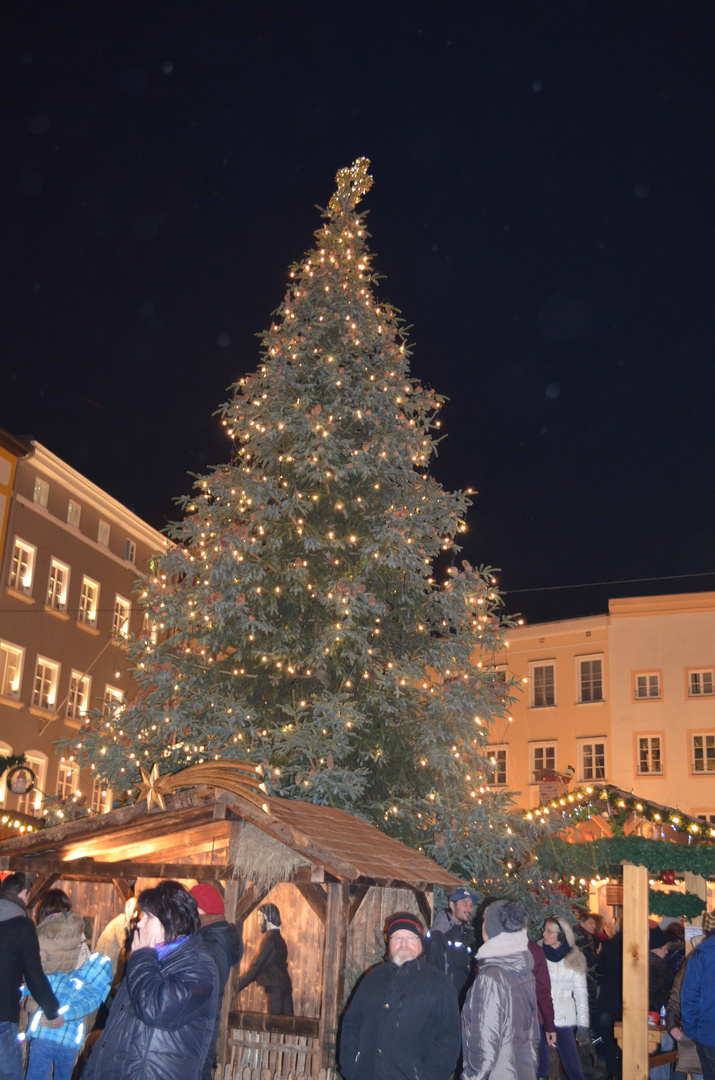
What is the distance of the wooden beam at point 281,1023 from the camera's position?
963 cm

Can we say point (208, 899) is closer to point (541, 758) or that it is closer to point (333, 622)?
point (333, 622)

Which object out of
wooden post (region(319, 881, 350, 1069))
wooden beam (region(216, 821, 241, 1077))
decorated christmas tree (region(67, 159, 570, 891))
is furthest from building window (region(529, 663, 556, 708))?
wooden post (region(319, 881, 350, 1069))

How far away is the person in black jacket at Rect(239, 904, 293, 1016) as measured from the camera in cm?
994

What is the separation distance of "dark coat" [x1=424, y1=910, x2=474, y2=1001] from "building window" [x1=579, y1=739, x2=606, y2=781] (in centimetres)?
2866

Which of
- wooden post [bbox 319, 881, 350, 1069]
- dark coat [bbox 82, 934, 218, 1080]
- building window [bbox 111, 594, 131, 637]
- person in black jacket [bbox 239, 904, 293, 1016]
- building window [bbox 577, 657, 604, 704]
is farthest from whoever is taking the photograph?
building window [bbox 577, 657, 604, 704]

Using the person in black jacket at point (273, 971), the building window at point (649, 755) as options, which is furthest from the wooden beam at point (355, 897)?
the building window at point (649, 755)

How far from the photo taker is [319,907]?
29.2ft

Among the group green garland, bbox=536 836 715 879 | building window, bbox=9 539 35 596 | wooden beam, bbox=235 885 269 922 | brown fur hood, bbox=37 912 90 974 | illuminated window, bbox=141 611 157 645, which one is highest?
building window, bbox=9 539 35 596

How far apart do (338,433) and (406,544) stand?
2.37 metres

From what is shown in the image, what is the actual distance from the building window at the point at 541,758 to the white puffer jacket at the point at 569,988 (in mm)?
28342

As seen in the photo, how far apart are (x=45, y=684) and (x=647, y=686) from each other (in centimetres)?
2164

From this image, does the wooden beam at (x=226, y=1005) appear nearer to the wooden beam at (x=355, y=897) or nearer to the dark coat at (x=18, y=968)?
the wooden beam at (x=355, y=897)

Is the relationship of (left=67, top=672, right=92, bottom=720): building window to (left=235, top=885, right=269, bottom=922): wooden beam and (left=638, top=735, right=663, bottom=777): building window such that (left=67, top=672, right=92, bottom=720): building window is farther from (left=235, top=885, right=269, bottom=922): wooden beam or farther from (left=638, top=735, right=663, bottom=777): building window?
(left=235, top=885, right=269, bottom=922): wooden beam

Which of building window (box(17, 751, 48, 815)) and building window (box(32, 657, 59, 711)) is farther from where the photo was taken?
building window (box(32, 657, 59, 711))
